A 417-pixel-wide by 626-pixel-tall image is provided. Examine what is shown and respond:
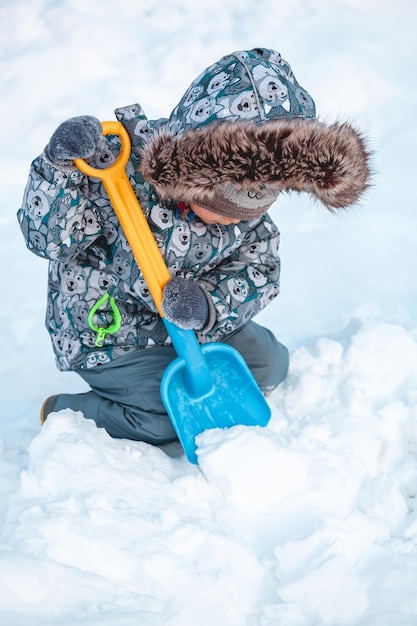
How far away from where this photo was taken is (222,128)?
1.04 m

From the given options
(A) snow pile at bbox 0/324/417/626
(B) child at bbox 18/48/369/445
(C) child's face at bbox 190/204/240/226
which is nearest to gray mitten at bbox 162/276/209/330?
(B) child at bbox 18/48/369/445

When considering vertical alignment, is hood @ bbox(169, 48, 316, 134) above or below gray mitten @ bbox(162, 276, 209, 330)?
above

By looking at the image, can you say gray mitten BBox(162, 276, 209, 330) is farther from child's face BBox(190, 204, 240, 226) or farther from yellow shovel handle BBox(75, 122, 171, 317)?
child's face BBox(190, 204, 240, 226)

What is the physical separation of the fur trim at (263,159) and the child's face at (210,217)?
106 millimetres

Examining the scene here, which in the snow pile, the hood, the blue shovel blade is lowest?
the snow pile

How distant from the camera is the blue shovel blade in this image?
137cm

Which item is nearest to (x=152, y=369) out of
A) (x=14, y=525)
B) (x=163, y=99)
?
(x=14, y=525)

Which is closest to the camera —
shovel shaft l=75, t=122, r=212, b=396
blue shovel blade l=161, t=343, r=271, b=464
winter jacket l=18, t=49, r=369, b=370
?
winter jacket l=18, t=49, r=369, b=370

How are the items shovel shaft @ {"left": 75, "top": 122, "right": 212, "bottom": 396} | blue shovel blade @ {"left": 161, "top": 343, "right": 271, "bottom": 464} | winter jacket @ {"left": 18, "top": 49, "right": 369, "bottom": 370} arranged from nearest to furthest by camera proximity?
winter jacket @ {"left": 18, "top": 49, "right": 369, "bottom": 370}
shovel shaft @ {"left": 75, "top": 122, "right": 212, "bottom": 396}
blue shovel blade @ {"left": 161, "top": 343, "right": 271, "bottom": 464}

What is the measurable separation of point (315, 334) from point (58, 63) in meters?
1.61

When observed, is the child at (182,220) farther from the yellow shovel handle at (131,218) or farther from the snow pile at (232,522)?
the snow pile at (232,522)

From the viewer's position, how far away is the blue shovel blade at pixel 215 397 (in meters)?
1.37

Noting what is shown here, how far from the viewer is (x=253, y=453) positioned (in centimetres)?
121

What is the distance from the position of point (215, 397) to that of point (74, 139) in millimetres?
609
